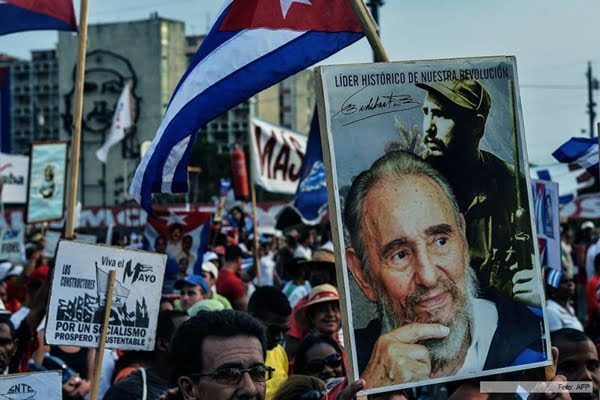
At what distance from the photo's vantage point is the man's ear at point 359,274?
3.67 meters

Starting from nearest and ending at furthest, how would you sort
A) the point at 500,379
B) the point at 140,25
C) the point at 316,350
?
the point at 500,379, the point at 316,350, the point at 140,25

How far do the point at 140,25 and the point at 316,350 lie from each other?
343 ft

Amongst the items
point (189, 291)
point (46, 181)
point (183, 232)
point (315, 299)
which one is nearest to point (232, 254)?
point (183, 232)

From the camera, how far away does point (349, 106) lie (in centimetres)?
373

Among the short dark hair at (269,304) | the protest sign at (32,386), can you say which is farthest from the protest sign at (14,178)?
the protest sign at (32,386)

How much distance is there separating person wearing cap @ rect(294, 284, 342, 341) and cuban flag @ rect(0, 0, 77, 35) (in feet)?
7.09

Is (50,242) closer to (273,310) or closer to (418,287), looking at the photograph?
(273,310)

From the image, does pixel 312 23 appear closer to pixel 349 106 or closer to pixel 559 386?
pixel 349 106

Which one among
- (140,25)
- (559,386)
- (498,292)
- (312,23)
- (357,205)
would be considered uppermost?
(140,25)

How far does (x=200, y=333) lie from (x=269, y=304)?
3332mm

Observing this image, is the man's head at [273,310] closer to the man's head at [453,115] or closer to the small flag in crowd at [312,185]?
the man's head at [453,115]

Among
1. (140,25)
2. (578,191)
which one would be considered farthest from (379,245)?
(140,25)

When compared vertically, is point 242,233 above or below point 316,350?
above

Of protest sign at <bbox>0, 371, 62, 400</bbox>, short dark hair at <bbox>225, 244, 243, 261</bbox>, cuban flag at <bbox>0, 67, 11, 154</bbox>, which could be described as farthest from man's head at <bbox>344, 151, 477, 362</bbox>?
cuban flag at <bbox>0, 67, 11, 154</bbox>
